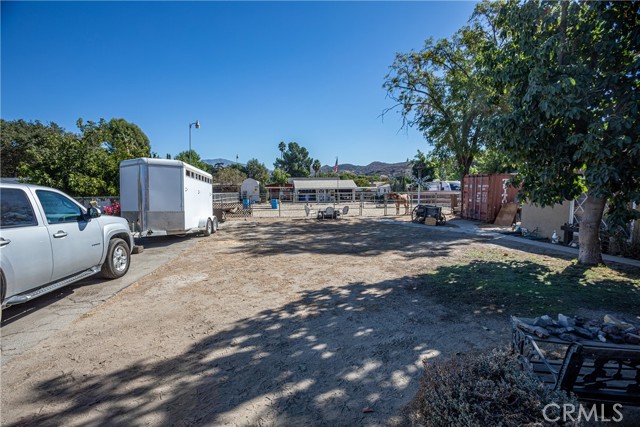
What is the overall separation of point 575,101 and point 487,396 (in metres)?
5.84

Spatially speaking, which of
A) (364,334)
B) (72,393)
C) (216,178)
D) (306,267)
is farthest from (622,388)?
(216,178)

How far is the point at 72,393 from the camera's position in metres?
2.81

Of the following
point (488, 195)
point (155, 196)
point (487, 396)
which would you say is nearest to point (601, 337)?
point (487, 396)

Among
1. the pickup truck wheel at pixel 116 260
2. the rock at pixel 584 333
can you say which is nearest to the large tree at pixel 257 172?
the pickup truck wheel at pixel 116 260

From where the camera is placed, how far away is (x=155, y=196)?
31.7 feet

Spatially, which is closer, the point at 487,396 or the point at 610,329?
the point at 487,396

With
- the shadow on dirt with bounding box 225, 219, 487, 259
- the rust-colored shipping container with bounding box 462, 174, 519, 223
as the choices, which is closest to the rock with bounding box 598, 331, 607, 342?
the shadow on dirt with bounding box 225, 219, 487, 259

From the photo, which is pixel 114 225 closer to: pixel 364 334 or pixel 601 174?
pixel 364 334

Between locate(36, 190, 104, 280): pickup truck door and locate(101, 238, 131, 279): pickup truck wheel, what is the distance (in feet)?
1.36

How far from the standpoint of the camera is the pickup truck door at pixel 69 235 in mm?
4504

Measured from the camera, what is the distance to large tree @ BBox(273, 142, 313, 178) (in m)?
95.2

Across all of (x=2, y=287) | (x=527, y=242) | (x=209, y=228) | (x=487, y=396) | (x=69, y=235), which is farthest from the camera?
(x=209, y=228)

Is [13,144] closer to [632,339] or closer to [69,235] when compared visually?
[69,235]

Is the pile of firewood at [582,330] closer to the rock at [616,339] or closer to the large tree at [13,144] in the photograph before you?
the rock at [616,339]
